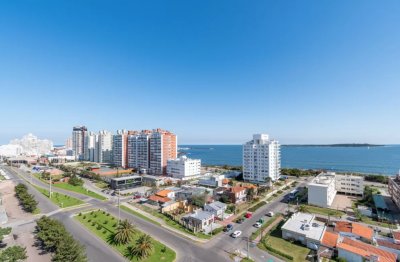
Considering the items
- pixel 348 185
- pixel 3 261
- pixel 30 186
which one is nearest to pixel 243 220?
pixel 3 261

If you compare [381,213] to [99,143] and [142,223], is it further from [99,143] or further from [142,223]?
[99,143]

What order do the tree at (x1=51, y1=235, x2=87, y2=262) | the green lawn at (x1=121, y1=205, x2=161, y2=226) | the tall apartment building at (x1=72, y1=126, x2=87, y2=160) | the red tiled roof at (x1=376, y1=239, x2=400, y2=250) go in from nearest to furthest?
the tree at (x1=51, y1=235, x2=87, y2=262), the red tiled roof at (x1=376, y1=239, x2=400, y2=250), the green lawn at (x1=121, y1=205, x2=161, y2=226), the tall apartment building at (x1=72, y1=126, x2=87, y2=160)

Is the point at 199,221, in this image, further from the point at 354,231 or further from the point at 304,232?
the point at 354,231

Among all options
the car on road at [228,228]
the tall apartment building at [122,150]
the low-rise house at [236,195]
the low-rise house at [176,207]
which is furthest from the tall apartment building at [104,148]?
the car on road at [228,228]

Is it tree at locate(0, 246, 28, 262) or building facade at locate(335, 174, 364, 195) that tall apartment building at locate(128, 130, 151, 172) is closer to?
tree at locate(0, 246, 28, 262)

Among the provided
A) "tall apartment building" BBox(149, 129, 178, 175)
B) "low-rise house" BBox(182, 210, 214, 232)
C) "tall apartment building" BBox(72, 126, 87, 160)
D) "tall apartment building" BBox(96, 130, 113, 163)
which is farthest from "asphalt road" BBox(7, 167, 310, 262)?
"tall apartment building" BBox(72, 126, 87, 160)

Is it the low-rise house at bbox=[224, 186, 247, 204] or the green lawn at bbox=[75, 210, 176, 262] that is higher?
the low-rise house at bbox=[224, 186, 247, 204]

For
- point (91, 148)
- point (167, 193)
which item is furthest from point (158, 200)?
point (91, 148)
